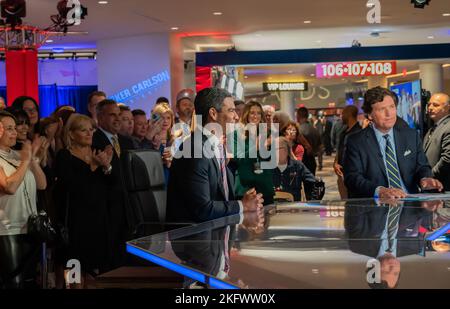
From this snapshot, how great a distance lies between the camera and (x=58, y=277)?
4.97m

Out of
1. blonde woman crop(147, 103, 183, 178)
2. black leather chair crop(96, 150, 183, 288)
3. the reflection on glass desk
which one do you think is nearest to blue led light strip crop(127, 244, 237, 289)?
the reflection on glass desk

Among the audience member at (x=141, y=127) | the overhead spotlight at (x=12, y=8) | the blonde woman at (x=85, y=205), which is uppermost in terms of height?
the overhead spotlight at (x=12, y=8)

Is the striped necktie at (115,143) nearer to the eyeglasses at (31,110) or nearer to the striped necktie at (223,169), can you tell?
the eyeglasses at (31,110)

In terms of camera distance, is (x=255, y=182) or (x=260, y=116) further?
(x=260, y=116)

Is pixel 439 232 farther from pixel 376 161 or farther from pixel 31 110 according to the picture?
pixel 31 110

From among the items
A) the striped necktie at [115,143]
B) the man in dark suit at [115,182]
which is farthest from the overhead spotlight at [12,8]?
the striped necktie at [115,143]

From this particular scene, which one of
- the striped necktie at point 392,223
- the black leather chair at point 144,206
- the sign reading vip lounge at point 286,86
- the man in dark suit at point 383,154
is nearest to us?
the striped necktie at point 392,223

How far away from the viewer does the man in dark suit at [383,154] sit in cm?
396

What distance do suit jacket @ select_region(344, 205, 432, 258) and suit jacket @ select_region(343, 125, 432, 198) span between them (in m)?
0.47

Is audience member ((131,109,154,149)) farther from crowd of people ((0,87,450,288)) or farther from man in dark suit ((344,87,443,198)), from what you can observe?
man in dark suit ((344,87,443,198))

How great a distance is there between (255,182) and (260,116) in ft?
4.69

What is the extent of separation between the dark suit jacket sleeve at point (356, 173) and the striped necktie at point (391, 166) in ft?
0.35
